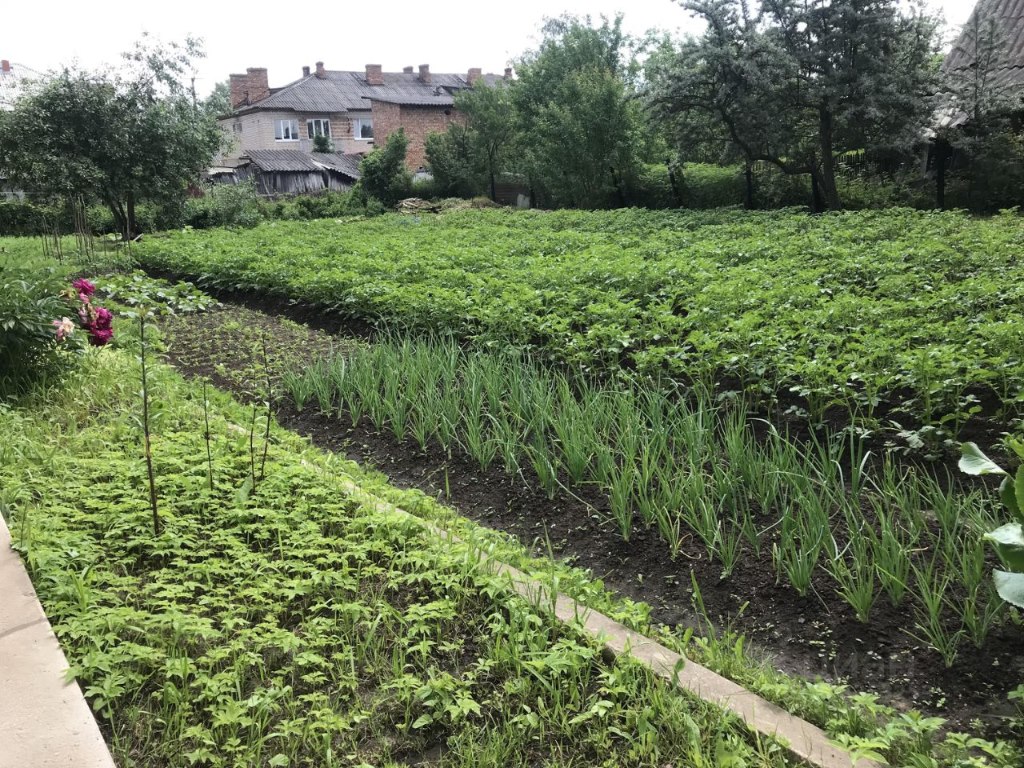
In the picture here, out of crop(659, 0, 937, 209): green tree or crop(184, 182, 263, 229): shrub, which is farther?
crop(184, 182, 263, 229): shrub

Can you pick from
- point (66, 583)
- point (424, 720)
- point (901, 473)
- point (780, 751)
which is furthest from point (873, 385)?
point (66, 583)

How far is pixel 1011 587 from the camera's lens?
214cm

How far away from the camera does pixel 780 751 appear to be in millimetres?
1962

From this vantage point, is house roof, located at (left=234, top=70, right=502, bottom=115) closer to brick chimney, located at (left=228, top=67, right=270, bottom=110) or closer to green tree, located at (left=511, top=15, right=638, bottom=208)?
brick chimney, located at (left=228, top=67, right=270, bottom=110)

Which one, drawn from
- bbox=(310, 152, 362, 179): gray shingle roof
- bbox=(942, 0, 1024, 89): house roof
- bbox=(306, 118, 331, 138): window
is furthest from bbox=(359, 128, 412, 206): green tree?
bbox=(942, 0, 1024, 89): house roof

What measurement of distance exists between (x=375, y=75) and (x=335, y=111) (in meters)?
5.42

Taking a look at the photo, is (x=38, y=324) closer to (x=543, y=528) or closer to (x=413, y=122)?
(x=543, y=528)

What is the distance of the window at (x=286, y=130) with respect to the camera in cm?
4809

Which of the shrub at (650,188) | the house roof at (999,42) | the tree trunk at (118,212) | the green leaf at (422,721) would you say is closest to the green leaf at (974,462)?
the green leaf at (422,721)

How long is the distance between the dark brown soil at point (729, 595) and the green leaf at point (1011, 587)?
35 centimetres

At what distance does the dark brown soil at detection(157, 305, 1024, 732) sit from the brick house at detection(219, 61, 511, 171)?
46.6 meters

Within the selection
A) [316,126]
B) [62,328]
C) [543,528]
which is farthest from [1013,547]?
[316,126]

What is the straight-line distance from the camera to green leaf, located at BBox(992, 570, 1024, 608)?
2.11 m

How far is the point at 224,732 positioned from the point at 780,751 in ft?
4.92
